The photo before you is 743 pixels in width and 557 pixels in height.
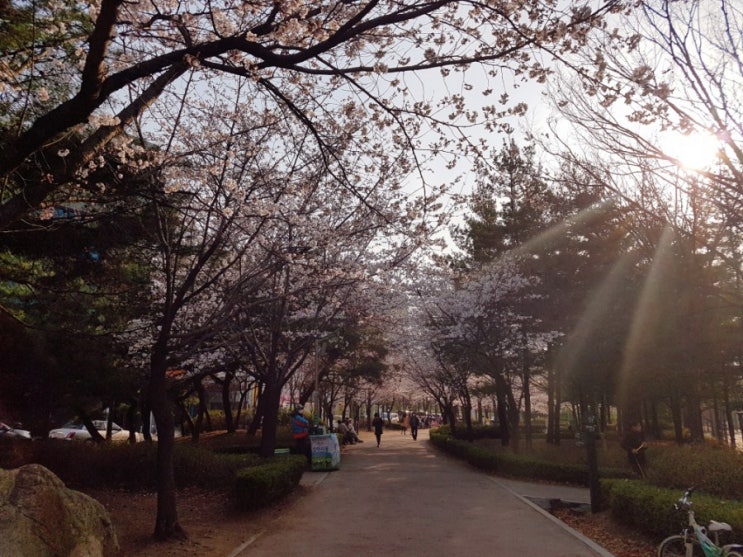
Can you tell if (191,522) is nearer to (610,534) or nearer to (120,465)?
(120,465)

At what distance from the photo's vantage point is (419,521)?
983cm

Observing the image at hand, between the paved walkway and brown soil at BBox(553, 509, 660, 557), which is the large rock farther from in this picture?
brown soil at BBox(553, 509, 660, 557)

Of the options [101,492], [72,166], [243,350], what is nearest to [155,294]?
[243,350]

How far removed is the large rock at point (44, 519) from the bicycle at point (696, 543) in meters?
6.16

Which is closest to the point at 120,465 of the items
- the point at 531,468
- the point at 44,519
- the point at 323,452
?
the point at 323,452

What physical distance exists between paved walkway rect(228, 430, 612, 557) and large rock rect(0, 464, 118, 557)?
205cm

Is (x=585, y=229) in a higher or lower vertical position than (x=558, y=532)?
higher

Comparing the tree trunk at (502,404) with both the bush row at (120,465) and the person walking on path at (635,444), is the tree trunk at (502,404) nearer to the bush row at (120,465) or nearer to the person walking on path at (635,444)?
the person walking on path at (635,444)

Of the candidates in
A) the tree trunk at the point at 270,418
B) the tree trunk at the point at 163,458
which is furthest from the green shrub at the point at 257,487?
the tree trunk at the point at 270,418

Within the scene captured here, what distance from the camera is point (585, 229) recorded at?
23.5 meters

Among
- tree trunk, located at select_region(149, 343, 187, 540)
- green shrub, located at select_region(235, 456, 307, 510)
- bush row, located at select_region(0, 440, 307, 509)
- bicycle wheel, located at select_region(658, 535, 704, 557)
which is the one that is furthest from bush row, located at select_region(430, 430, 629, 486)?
Result: tree trunk, located at select_region(149, 343, 187, 540)

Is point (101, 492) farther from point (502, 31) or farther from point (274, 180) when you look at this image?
point (502, 31)

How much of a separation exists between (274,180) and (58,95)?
3.68 metres

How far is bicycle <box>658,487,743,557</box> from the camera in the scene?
235 inches
